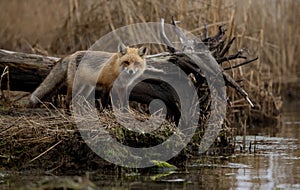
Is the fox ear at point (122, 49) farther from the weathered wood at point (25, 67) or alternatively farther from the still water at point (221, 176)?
the still water at point (221, 176)

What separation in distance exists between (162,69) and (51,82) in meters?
1.40

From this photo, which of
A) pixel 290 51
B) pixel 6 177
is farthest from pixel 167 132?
pixel 290 51

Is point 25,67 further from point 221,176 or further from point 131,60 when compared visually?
point 221,176

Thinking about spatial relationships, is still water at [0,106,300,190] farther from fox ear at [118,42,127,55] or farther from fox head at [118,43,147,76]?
fox ear at [118,42,127,55]

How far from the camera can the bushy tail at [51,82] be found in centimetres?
818

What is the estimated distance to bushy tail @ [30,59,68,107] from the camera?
26.8 ft

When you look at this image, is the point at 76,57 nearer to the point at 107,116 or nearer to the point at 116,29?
the point at 107,116

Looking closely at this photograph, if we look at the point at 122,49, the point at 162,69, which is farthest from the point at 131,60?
the point at 162,69

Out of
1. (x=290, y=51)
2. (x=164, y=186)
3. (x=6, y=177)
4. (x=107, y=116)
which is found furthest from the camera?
(x=290, y=51)

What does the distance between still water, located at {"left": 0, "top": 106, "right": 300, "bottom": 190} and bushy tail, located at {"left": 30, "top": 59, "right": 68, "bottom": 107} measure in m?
2.15

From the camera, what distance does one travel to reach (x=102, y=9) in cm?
1192

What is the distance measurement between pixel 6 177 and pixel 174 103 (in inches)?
102

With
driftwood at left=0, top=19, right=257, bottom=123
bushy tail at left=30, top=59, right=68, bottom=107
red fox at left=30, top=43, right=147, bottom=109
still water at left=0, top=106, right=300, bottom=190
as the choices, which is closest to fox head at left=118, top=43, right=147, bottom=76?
red fox at left=30, top=43, right=147, bottom=109

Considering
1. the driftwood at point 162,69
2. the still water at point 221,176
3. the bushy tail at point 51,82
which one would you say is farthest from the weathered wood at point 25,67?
the still water at point 221,176
